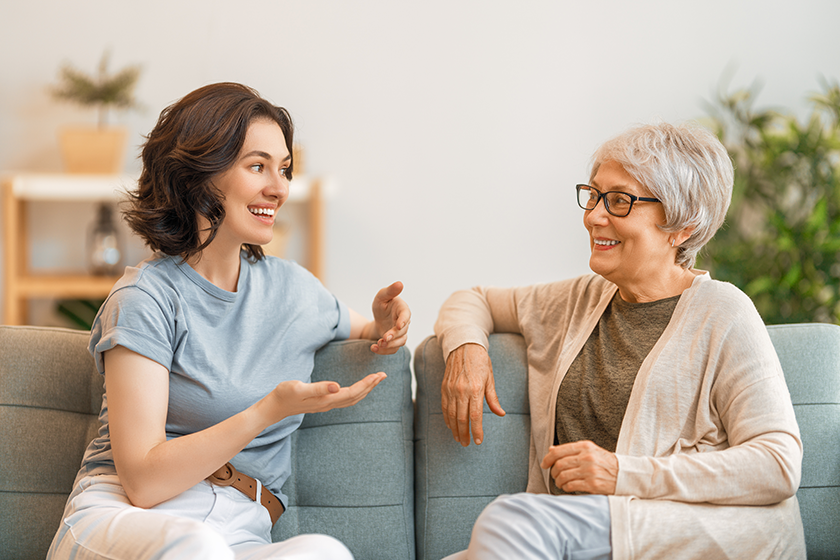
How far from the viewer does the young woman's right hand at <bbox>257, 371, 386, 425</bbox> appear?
1.19 m

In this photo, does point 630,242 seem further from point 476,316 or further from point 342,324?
point 342,324

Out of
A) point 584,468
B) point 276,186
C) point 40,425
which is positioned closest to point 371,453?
point 584,468

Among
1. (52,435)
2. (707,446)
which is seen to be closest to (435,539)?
(707,446)

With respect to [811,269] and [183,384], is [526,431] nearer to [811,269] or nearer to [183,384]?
[183,384]

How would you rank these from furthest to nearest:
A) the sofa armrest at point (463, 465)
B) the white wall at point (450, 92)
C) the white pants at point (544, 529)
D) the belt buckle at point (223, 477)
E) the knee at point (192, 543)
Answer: the white wall at point (450, 92) < the sofa armrest at point (463, 465) < the belt buckle at point (223, 477) < the white pants at point (544, 529) < the knee at point (192, 543)

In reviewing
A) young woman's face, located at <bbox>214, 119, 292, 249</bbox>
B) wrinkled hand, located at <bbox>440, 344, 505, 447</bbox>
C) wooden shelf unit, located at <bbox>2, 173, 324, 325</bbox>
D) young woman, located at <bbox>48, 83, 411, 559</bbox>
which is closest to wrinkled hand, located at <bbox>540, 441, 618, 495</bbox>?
wrinkled hand, located at <bbox>440, 344, 505, 447</bbox>

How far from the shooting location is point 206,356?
134cm

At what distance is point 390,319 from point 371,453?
1.00 feet

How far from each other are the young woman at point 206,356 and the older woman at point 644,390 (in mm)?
324

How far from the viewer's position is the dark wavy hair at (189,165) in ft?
4.44

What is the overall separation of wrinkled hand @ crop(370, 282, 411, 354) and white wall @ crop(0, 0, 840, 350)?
1743 millimetres

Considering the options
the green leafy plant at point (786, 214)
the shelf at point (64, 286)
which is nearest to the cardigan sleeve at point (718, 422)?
the green leafy plant at point (786, 214)

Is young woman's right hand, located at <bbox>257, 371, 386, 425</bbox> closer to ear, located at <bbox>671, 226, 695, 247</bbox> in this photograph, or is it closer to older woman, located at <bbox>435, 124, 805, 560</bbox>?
older woman, located at <bbox>435, 124, 805, 560</bbox>

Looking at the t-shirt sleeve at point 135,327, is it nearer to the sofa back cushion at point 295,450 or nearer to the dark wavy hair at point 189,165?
the dark wavy hair at point 189,165
